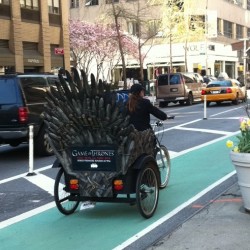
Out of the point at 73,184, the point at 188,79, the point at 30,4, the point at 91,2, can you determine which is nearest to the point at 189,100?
the point at 188,79

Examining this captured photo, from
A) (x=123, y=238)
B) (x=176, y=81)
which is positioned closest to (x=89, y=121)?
(x=123, y=238)

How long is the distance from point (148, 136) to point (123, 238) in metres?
1.56

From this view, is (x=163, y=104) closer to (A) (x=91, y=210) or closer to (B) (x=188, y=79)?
(B) (x=188, y=79)

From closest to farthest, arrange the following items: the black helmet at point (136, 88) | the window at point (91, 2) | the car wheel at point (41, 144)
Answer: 1. the black helmet at point (136, 88)
2. the car wheel at point (41, 144)
3. the window at point (91, 2)

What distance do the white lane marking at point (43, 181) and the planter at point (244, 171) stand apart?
3298 mm

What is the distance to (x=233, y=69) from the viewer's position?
6994 centimetres

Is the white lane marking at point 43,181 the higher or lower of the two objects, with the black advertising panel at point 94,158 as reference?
lower

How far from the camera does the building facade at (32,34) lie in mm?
31156

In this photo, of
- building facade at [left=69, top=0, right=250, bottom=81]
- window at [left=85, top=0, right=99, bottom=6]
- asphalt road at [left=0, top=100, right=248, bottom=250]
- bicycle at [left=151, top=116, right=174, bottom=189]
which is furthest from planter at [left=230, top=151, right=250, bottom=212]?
window at [left=85, top=0, right=99, bottom=6]

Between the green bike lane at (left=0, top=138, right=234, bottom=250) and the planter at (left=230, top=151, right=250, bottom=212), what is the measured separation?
1.06 metres

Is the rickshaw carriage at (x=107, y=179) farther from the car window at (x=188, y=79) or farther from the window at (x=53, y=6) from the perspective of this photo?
the window at (x=53, y=6)

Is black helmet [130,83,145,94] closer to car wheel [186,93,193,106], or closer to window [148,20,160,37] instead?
car wheel [186,93,193,106]

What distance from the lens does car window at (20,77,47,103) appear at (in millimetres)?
11109

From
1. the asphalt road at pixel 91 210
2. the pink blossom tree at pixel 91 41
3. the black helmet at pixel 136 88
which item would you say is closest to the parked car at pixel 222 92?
the asphalt road at pixel 91 210
